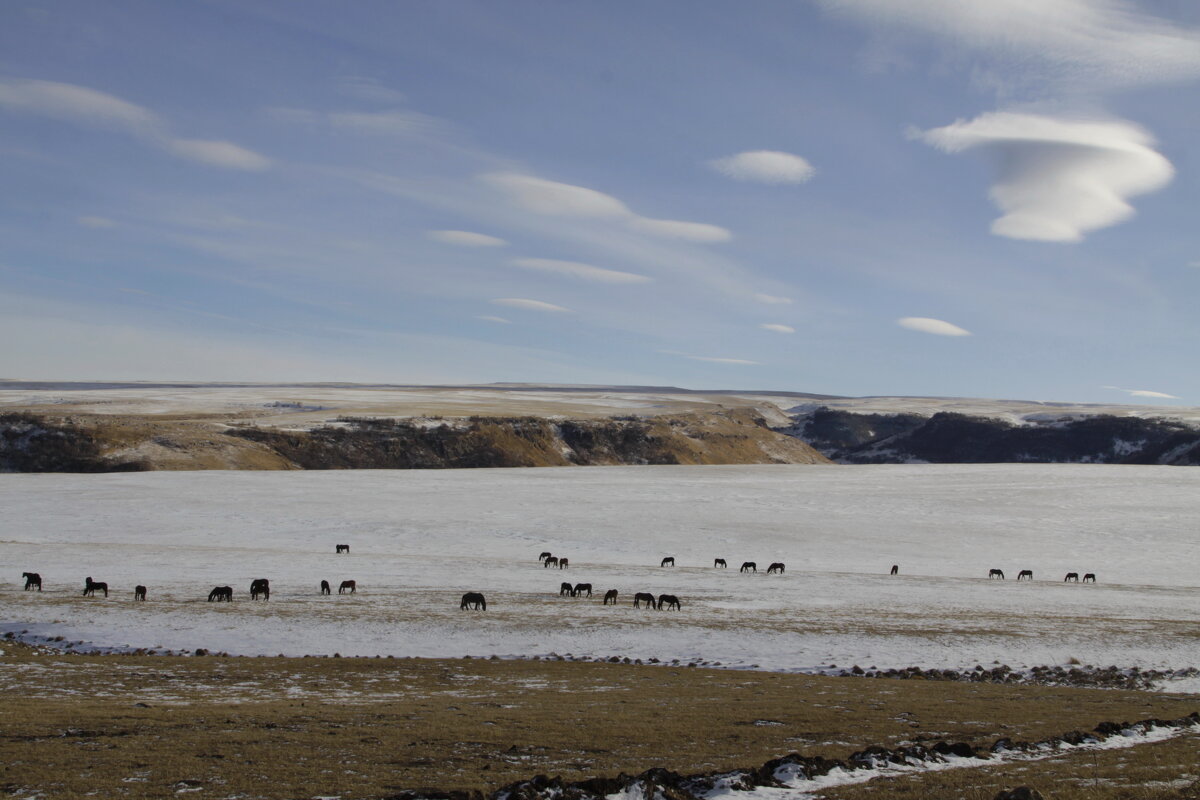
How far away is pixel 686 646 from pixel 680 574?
15.4 m

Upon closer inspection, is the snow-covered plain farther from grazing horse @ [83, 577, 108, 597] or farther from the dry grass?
the dry grass

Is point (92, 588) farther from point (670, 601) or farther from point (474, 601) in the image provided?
point (670, 601)

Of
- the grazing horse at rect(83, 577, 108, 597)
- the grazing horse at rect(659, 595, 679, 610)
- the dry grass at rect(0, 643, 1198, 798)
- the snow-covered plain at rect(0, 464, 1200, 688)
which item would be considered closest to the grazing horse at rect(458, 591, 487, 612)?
the snow-covered plain at rect(0, 464, 1200, 688)

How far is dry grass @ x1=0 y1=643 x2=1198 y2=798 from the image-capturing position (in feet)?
35.8

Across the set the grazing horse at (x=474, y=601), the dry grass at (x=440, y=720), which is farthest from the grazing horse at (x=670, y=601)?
the dry grass at (x=440, y=720)

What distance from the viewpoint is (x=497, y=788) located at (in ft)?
34.0

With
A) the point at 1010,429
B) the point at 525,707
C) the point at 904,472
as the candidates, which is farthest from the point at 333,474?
the point at 1010,429

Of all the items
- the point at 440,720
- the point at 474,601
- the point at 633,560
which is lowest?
the point at 633,560

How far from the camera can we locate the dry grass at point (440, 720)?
10.9 m

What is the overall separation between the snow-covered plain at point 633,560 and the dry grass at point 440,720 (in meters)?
3.21

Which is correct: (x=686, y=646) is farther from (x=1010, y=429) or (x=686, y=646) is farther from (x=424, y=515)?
(x=1010, y=429)

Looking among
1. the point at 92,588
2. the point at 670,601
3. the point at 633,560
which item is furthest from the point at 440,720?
the point at 633,560

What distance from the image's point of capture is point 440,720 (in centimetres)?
1449

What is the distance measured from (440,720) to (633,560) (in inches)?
1230
